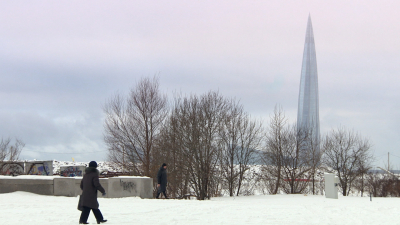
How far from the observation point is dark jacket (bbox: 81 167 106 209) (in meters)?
9.96

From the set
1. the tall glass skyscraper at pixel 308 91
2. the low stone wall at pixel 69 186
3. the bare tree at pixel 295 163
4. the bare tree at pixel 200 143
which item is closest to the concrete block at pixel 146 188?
the low stone wall at pixel 69 186

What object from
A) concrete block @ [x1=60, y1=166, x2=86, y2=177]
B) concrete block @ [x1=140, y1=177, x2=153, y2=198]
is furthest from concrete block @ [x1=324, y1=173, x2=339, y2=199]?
concrete block @ [x1=60, y1=166, x2=86, y2=177]

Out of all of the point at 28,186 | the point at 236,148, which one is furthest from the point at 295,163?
the point at 28,186

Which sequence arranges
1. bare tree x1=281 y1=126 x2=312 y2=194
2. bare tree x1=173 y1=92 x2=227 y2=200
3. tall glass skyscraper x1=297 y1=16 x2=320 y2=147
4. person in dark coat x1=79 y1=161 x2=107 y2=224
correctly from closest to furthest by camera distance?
person in dark coat x1=79 y1=161 x2=107 y2=224, bare tree x1=173 y1=92 x2=227 y2=200, bare tree x1=281 y1=126 x2=312 y2=194, tall glass skyscraper x1=297 y1=16 x2=320 y2=147

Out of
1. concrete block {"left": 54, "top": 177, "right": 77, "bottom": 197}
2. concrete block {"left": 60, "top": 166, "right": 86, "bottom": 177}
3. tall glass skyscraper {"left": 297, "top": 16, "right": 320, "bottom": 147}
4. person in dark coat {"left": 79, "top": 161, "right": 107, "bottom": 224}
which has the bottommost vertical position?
concrete block {"left": 60, "top": 166, "right": 86, "bottom": 177}

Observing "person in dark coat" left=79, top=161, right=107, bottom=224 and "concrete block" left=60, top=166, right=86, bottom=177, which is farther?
"concrete block" left=60, top=166, right=86, bottom=177

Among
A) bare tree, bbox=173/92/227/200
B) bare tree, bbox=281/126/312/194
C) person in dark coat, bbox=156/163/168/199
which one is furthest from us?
bare tree, bbox=281/126/312/194

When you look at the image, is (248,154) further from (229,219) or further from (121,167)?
(229,219)

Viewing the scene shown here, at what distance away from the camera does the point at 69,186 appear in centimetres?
2011

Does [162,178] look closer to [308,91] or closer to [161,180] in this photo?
[161,180]

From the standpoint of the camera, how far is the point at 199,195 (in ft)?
102

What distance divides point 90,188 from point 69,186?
10.8 meters

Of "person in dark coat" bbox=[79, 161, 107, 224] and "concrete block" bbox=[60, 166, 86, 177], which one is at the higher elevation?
"person in dark coat" bbox=[79, 161, 107, 224]

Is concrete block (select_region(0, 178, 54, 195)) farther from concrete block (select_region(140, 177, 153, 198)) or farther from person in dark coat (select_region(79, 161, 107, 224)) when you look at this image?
person in dark coat (select_region(79, 161, 107, 224))
